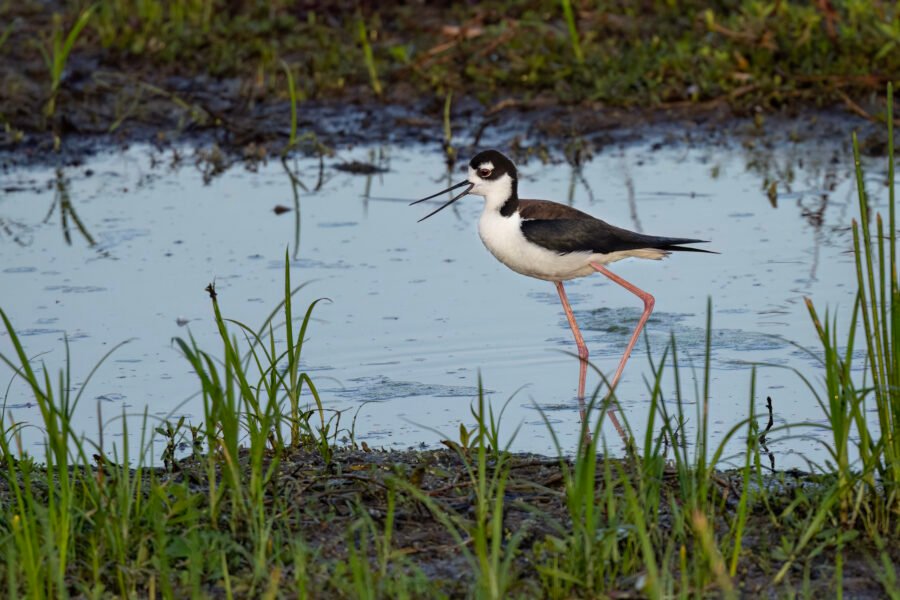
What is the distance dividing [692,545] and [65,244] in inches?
195

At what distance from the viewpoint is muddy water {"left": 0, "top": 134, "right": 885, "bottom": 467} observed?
5348 mm

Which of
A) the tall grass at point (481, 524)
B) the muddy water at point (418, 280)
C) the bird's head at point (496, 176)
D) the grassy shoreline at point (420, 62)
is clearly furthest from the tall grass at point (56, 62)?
the tall grass at point (481, 524)

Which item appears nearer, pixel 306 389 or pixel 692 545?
pixel 692 545

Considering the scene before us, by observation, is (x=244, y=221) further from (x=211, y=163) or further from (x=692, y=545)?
(x=692, y=545)

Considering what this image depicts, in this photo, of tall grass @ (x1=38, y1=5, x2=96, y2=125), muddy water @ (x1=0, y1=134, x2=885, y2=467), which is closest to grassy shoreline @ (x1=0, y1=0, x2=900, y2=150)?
tall grass @ (x1=38, y1=5, x2=96, y2=125)

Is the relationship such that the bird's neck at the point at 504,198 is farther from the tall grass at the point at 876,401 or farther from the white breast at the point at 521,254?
the tall grass at the point at 876,401

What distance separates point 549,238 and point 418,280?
1.20m

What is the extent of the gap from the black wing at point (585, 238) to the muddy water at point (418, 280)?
0.41 meters

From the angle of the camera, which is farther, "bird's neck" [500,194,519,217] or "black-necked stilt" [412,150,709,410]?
"bird's neck" [500,194,519,217]

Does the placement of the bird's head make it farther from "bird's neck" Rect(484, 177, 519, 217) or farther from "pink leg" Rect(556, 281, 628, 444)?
"pink leg" Rect(556, 281, 628, 444)

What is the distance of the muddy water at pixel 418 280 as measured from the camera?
5348 millimetres

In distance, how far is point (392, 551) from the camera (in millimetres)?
3475

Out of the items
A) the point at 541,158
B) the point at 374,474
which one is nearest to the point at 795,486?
the point at 374,474

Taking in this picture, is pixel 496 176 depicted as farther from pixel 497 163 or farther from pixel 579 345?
pixel 579 345
